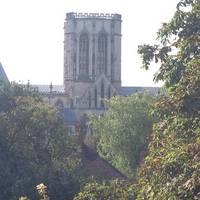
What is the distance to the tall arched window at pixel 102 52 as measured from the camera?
113 m

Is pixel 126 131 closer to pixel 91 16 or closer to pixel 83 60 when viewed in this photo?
pixel 83 60

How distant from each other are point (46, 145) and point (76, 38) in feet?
258

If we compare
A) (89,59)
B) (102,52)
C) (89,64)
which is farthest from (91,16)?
(89,64)

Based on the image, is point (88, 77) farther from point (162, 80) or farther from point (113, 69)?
point (162, 80)

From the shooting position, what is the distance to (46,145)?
35.5 m

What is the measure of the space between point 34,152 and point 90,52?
258 ft

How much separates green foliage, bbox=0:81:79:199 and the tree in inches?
453

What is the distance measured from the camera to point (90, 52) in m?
112

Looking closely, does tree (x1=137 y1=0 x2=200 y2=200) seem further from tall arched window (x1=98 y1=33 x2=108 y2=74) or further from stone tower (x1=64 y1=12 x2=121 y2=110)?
tall arched window (x1=98 y1=33 x2=108 y2=74)

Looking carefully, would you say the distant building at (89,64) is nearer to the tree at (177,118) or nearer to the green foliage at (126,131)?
the green foliage at (126,131)

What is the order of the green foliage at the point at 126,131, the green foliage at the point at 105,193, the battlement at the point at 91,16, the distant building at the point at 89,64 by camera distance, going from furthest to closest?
the battlement at the point at 91,16 < the distant building at the point at 89,64 < the green foliage at the point at 126,131 < the green foliage at the point at 105,193

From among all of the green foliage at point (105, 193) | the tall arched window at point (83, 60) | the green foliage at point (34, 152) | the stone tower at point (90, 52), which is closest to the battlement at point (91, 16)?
the stone tower at point (90, 52)

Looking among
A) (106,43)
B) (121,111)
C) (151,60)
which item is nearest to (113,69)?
(106,43)

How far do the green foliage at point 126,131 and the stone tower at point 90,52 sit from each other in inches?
1938
